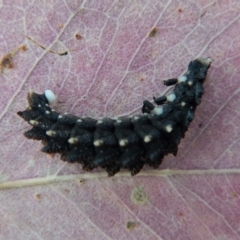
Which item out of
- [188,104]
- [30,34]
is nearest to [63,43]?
[30,34]

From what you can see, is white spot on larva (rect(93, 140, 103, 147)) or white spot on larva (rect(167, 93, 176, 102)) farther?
white spot on larva (rect(167, 93, 176, 102))

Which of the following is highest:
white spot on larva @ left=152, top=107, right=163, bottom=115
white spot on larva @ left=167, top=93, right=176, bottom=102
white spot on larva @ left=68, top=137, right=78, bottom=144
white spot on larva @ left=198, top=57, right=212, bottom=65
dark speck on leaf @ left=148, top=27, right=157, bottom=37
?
white spot on larva @ left=198, top=57, right=212, bottom=65

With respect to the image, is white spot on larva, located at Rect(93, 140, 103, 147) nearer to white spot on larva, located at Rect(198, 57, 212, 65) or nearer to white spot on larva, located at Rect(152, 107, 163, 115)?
white spot on larva, located at Rect(152, 107, 163, 115)

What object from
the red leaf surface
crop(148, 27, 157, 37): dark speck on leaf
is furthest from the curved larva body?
crop(148, 27, 157, 37): dark speck on leaf

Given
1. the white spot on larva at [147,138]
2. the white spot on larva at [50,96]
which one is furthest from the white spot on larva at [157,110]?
the white spot on larva at [50,96]

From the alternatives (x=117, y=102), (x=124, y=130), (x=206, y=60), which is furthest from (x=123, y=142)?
(x=206, y=60)

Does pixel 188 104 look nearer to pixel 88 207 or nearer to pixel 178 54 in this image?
pixel 178 54
